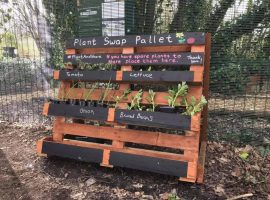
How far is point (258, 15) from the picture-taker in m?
4.24

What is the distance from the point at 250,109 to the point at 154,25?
1.73 meters

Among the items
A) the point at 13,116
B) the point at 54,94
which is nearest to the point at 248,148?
the point at 54,94

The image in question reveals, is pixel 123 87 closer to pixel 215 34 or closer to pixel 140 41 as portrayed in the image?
pixel 140 41

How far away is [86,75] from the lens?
11.6ft

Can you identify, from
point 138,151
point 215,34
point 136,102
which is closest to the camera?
point 138,151

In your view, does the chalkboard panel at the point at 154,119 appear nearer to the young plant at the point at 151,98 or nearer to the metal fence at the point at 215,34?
the young plant at the point at 151,98

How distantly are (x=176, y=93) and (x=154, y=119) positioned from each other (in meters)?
0.34

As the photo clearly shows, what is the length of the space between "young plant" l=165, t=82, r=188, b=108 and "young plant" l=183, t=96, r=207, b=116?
0.25ft

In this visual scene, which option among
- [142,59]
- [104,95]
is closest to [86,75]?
[104,95]

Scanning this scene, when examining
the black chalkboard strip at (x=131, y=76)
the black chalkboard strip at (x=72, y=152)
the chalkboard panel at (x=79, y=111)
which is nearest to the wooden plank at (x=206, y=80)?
the black chalkboard strip at (x=131, y=76)

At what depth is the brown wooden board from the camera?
3084 mm

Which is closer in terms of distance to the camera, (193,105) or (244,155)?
(193,105)

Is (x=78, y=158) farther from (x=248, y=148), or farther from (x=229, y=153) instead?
(x=248, y=148)

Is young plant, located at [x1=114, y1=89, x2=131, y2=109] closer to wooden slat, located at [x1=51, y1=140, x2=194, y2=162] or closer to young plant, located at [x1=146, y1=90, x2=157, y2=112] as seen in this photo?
young plant, located at [x1=146, y1=90, x2=157, y2=112]
